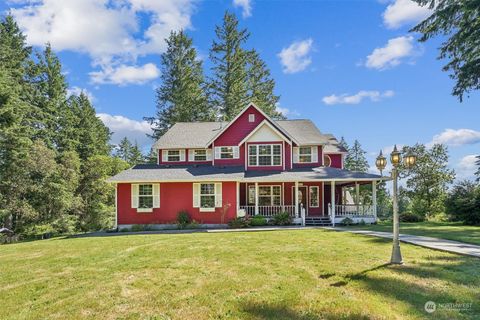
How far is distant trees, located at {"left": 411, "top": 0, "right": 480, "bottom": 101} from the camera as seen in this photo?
53.4ft

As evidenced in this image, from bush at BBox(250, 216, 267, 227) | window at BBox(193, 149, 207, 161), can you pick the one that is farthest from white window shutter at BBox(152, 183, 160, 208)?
bush at BBox(250, 216, 267, 227)

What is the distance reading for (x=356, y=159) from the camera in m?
47.8

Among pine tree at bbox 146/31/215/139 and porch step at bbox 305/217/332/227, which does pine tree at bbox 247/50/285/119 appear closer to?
pine tree at bbox 146/31/215/139

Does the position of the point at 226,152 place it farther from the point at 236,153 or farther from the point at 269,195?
the point at 269,195

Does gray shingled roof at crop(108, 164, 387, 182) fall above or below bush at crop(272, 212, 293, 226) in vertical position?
above

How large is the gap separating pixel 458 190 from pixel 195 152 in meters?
18.9

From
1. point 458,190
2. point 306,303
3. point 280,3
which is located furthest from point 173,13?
point 458,190

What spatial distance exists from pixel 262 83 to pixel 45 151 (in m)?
25.6

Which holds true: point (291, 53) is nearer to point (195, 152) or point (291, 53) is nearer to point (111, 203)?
point (195, 152)

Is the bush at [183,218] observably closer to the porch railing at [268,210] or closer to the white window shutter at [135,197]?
the white window shutter at [135,197]

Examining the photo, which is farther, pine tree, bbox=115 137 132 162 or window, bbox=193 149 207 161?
pine tree, bbox=115 137 132 162

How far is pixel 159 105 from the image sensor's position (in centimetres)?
3544

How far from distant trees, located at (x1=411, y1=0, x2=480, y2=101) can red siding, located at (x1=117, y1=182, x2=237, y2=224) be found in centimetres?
1406

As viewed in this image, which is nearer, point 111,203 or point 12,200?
point 12,200
